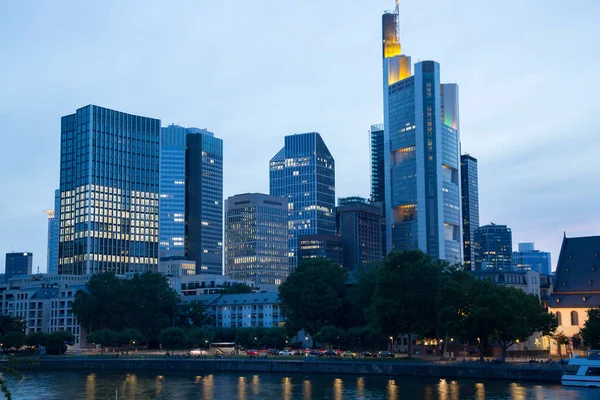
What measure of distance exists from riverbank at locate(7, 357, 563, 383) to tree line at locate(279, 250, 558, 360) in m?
9.09

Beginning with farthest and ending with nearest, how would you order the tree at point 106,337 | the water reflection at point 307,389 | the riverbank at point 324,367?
the tree at point 106,337 < the riverbank at point 324,367 < the water reflection at point 307,389

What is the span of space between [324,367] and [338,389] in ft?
102

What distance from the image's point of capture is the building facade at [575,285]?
176 m

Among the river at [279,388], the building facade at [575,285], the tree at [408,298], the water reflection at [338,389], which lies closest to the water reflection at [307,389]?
the river at [279,388]

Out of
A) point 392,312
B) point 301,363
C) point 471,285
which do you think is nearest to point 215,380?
point 301,363

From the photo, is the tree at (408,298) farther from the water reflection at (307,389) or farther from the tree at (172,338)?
the tree at (172,338)

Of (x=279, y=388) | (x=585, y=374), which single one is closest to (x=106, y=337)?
(x=279, y=388)

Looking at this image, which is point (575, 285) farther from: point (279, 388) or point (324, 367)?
point (279, 388)

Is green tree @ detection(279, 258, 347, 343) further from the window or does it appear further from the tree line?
the window

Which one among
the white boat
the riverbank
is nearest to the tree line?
the riverbank

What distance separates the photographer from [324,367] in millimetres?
145250

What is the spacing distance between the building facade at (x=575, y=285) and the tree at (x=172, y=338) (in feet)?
294

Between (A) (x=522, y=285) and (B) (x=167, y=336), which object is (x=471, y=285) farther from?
(B) (x=167, y=336)

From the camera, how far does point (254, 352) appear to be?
178 meters
